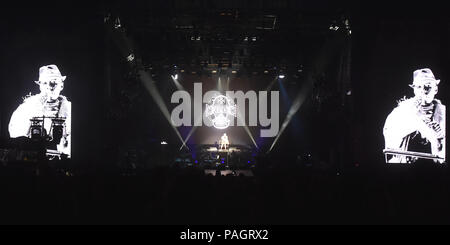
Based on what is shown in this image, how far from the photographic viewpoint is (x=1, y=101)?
11.2 meters

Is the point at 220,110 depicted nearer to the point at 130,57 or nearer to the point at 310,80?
the point at 310,80

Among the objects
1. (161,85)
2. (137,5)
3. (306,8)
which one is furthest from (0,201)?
(161,85)

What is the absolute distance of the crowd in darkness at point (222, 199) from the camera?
5391mm

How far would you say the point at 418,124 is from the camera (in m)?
11.1

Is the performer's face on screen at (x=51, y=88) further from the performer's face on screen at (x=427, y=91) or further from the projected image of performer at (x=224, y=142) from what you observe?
the performer's face on screen at (x=427, y=91)

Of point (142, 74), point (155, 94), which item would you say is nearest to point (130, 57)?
point (142, 74)

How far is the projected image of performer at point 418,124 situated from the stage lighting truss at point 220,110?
7.99 metres

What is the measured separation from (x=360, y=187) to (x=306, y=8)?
6.68m

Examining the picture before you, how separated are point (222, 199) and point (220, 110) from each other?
12.4m

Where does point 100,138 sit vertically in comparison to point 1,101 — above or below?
below

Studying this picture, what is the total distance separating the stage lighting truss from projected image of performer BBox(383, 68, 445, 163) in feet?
26.2

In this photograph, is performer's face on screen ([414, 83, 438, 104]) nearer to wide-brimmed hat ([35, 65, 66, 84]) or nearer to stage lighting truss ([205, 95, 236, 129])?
stage lighting truss ([205, 95, 236, 129])

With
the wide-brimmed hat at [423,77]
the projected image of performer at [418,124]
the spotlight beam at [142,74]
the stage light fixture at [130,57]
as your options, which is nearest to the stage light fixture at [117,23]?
the spotlight beam at [142,74]

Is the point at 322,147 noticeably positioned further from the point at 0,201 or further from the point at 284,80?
the point at 0,201
